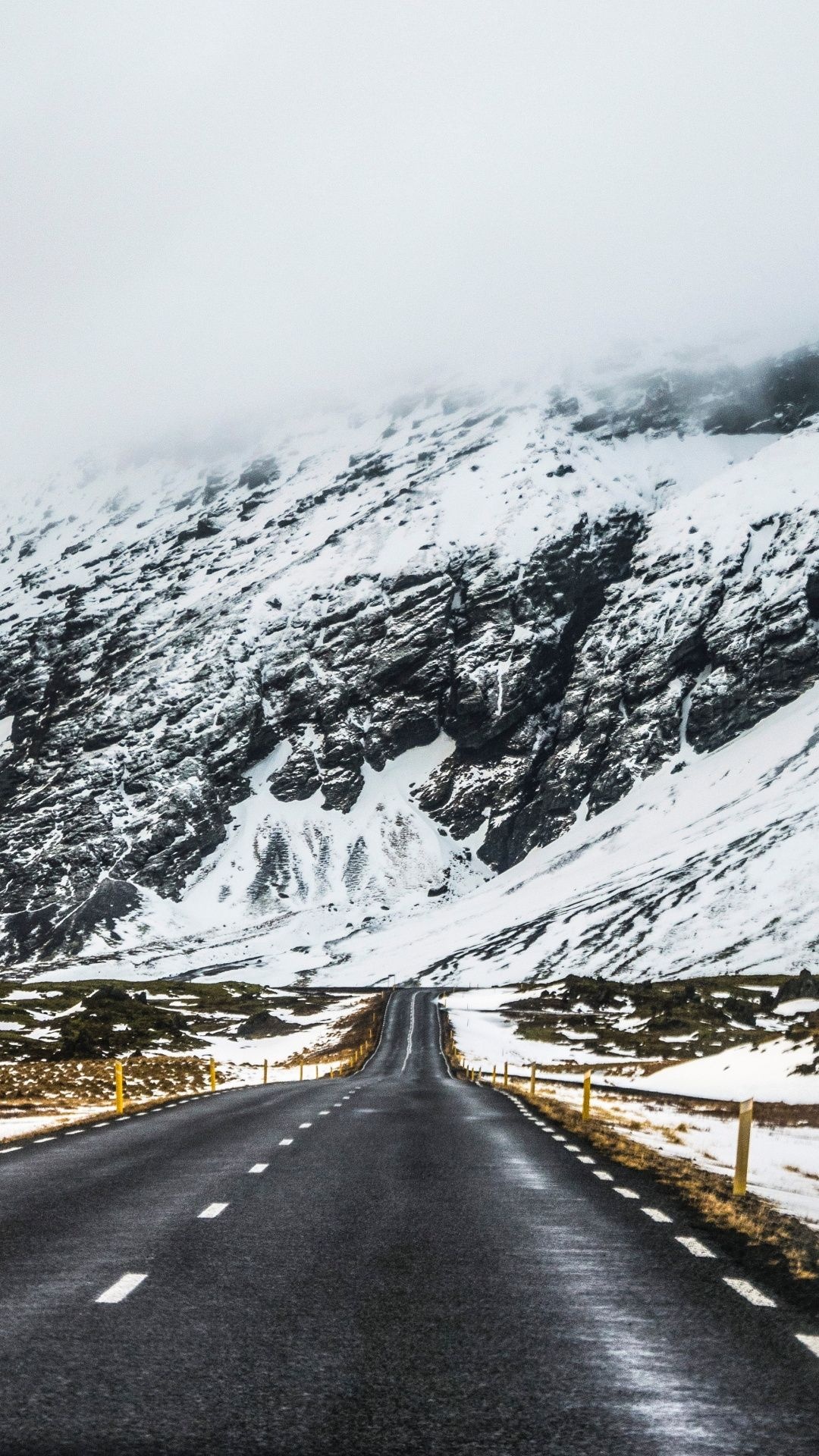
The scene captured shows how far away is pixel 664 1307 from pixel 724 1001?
11499 centimetres

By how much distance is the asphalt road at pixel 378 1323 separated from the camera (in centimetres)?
557

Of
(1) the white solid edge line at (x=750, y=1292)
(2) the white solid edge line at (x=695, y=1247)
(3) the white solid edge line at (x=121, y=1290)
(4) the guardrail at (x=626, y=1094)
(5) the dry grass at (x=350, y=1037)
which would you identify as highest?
(1) the white solid edge line at (x=750, y=1292)

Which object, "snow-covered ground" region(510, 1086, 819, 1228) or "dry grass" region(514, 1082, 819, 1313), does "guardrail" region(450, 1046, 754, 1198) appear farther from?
"snow-covered ground" region(510, 1086, 819, 1228)

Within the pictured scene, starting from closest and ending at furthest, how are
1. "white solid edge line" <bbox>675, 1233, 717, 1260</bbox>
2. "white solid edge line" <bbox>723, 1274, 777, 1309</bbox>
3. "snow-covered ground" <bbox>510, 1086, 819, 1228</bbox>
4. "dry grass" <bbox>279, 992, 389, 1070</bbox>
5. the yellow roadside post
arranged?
1. "white solid edge line" <bbox>723, 1274, 777, 1309</bbox>
2. "white solid edge line" <bbox>675, 1233, 717, 1260</bbox>
3. the yellow roadside post
4. "snow-covered ground" <bbox>510, 1086, 819, 1228</bbox>
5. "dry grass" <bbox>279, 992, 389, 1070</bbox>

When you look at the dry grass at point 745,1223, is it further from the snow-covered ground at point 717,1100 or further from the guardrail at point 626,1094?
the snow-covered ground at point 717,1100

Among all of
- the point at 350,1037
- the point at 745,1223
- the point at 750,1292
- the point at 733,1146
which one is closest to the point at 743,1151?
the point at 745,1223

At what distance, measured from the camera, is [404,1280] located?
9125 millimetres

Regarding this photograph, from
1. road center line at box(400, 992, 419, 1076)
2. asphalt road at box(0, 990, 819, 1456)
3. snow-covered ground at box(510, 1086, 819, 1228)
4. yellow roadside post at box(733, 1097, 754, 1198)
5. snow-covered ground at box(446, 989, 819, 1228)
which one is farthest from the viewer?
road center line at box(400, 992, 419, 1076)

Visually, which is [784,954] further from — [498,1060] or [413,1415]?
[413,1415]

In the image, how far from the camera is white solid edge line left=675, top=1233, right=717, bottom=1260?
10172 millimetres

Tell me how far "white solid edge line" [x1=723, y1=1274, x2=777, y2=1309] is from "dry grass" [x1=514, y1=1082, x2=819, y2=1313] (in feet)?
0.62

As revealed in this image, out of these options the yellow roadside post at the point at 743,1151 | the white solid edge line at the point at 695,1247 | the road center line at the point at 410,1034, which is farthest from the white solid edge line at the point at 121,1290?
the road center line at the point at 410,1034

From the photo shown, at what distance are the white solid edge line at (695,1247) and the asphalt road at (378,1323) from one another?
0.09 m

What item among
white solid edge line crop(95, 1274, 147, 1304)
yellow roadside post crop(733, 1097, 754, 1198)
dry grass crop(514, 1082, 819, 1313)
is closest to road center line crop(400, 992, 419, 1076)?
dry grass crop(514, 1082, 819, 1313)
